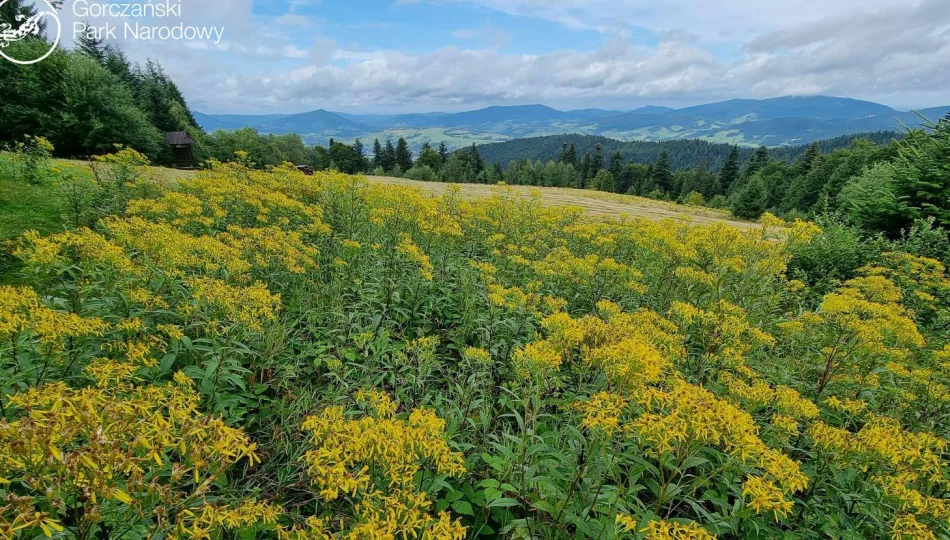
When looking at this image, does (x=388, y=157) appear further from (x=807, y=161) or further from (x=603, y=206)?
(x=603, y=206)

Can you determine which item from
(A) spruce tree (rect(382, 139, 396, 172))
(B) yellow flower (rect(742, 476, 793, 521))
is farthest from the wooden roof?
(A) spruce tree (rect(382, 139, 396, 172))

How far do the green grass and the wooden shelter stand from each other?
48910 millimetres

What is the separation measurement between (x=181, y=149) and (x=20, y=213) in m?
52.8

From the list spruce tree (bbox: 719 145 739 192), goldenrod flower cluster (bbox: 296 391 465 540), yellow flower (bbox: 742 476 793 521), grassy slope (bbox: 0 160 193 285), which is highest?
spruce tree (bbox: 719 145 739 192)

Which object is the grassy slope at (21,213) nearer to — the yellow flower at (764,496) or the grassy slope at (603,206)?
the grassy slope at (603,206)

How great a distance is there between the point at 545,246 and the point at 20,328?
21.7 ft

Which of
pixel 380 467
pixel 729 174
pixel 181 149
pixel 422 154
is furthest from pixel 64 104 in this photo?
pixel 729 174

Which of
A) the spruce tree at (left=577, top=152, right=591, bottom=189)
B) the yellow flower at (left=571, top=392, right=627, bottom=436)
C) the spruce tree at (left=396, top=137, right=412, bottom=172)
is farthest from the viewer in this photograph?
the spruce tree at (left=396, top=137, right=412, bottom=172)

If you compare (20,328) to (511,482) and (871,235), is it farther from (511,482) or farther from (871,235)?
(871,235)

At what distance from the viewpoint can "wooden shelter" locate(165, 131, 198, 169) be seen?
47919 millimetres

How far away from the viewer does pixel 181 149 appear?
48.5 metres

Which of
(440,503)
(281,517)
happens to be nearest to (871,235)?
(440,503)

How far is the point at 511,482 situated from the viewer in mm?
2816

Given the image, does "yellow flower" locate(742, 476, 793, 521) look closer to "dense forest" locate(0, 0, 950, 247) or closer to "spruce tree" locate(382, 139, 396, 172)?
"dense forest" locate(0, 0, 950, 247)
